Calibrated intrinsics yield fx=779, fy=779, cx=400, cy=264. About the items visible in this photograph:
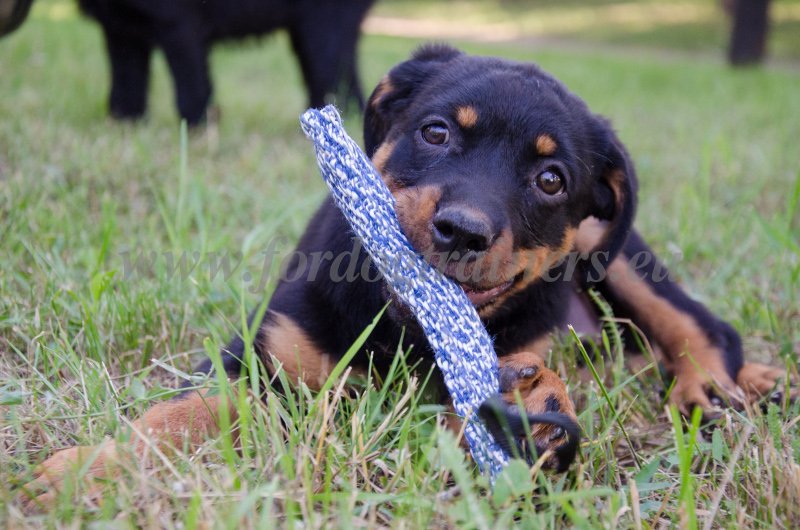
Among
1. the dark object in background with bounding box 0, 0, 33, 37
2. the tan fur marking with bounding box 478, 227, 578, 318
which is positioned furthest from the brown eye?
the dark object in background with bounding box 0, 0, 33, 37

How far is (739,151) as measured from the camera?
5.55 metres

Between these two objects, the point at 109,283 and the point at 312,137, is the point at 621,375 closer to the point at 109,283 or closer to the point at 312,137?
the point at 312,137

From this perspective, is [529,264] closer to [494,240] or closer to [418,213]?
[494,240]

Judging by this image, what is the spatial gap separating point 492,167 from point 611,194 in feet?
1.95

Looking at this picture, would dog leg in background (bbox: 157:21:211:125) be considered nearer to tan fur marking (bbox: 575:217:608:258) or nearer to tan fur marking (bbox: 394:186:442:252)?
tan fur marking (bbox: 575:217:608:258)

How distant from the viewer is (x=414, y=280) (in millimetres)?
1868

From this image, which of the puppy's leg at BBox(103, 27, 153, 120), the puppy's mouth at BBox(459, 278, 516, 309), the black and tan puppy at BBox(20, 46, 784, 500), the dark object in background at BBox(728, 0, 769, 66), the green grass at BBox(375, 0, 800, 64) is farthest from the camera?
the green grass at BBox(375, 0, 800, 64)

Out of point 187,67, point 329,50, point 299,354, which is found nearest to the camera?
point 299,354

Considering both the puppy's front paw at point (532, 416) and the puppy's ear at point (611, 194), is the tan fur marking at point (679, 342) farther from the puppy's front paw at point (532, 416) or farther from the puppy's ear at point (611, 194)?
the puppy's front paw at point (532, 416)

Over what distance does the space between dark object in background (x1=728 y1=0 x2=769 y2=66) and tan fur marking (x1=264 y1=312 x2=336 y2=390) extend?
1456 centimetres

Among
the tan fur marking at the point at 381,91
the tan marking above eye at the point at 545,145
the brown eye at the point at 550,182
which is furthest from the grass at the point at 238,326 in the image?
the tan fur marking at the point at 381,91

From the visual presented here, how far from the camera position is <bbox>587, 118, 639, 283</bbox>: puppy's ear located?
2.47m

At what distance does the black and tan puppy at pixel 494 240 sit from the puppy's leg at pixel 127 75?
2.69 meters

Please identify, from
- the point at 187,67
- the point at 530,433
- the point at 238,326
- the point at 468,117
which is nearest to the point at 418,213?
the point at 468,117
